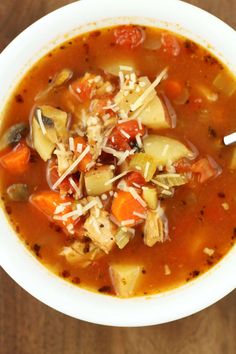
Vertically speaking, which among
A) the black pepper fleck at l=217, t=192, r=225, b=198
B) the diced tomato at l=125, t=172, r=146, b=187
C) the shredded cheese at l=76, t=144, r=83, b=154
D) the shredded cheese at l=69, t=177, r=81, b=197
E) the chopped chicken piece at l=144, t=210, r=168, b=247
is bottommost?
the chopped chicken piece at l=144, t=210, r=168, b=247

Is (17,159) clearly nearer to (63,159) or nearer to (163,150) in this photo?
(63,159)

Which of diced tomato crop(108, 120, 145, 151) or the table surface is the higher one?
diced tomato crop(108, 120, 145, 151)

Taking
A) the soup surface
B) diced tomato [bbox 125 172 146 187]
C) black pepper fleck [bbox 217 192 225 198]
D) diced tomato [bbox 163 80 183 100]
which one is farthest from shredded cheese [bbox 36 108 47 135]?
black pepper fleck [bbox 217 192 225 198]

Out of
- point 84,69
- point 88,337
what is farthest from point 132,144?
point 88,337

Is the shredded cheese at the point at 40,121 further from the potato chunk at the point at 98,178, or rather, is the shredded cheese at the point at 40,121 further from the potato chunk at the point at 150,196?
the potato chunk at the point at 150,196

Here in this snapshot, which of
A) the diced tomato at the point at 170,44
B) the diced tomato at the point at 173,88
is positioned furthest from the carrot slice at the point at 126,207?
the diced tomato at the point at 170,44

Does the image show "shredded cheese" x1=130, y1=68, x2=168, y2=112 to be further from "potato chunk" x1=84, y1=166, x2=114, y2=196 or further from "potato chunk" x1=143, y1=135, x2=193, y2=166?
"potato chunk" x1=84, y1=166, x2=114, y2=196

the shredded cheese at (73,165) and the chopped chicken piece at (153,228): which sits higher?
the shredded cheese at (73,165)
